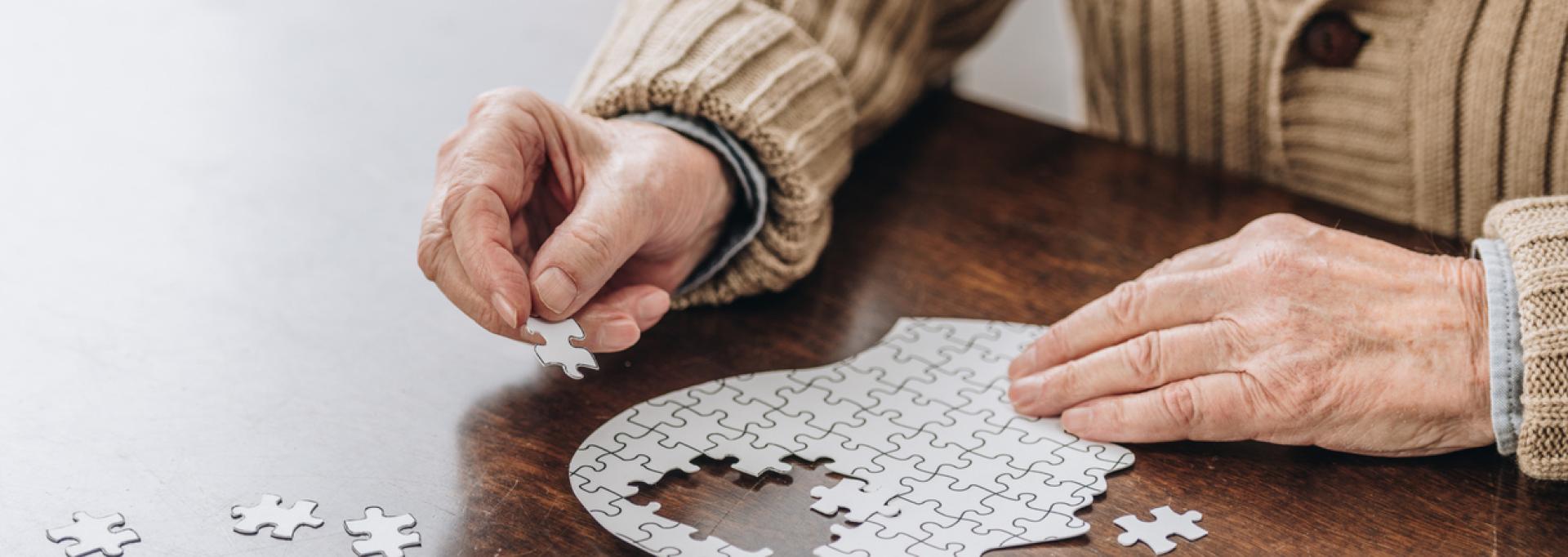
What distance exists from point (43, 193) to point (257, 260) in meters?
0.31

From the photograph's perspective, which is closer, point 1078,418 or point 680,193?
point 1078,418

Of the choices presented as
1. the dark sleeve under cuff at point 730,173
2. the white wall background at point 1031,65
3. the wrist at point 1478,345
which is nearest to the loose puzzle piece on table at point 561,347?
the dark sleeve under cuff at point 730,173

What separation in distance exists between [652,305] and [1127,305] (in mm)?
434

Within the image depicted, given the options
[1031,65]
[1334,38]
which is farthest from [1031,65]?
[1334,38]

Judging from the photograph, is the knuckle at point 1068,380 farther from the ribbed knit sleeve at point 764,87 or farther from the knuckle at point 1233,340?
the ribbed knit sleeve at point 764,87

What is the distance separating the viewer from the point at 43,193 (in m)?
1.51

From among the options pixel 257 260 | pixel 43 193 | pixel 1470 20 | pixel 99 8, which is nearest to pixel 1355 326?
pixel 1470 20

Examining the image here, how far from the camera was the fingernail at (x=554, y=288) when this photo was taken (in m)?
1.11

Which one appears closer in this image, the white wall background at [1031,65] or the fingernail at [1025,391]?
the fingernail at [1025,391]

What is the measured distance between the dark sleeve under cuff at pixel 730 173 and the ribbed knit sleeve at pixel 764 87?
1 centimetres

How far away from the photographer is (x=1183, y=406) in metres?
1.14

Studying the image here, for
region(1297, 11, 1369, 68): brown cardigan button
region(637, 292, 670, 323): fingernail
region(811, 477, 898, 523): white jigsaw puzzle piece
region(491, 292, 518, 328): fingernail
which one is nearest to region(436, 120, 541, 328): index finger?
region(491, 292, 518, 328): fingernail

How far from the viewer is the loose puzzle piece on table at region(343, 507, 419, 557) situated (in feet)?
3.24

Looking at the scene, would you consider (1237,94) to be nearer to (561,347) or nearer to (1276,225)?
(1276,225)
